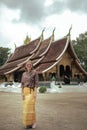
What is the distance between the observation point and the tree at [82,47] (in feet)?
183

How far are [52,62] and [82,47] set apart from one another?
20334mm

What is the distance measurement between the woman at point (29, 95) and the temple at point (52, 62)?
87.1 feet

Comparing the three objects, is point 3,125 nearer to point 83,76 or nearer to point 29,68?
point 29,68

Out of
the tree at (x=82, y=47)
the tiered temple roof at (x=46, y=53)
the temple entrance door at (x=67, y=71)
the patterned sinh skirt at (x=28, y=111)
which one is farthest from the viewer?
the tree at (x=82, y=47)

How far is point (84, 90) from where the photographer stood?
3002 cm

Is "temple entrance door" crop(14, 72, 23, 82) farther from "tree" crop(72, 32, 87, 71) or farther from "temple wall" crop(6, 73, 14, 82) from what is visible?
"tree" crop(72, 32, 87, 71)

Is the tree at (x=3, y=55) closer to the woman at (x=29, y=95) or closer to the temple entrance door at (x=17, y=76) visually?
the temple entrance door at (x=17, y=76)

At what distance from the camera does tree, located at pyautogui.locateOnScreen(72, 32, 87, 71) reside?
55906 mm

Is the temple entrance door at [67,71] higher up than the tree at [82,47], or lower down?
lower down

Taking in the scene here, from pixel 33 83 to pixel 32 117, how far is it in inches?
30.5

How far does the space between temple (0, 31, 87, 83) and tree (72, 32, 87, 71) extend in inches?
587

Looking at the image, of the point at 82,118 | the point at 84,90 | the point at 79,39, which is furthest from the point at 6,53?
the point at 82,118

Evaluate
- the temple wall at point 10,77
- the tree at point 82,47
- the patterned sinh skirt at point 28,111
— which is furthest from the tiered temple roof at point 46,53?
the patterned sinh skirt at point 28,111

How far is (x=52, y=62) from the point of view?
120 feet
